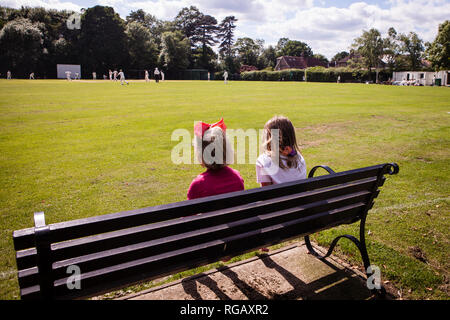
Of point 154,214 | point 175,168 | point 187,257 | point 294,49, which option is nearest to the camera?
point 154,214

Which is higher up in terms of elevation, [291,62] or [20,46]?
[291,62]

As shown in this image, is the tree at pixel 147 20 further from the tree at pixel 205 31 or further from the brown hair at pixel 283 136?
the brown hair at pixel 283 136

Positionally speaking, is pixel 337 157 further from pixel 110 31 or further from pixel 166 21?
pixel 166 21

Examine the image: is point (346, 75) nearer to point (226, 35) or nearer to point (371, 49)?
point (371, 49)

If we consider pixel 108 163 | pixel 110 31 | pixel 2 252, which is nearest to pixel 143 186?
pixel 108 163

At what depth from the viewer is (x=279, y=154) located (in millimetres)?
3346

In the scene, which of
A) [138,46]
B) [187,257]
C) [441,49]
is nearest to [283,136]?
[187,257]

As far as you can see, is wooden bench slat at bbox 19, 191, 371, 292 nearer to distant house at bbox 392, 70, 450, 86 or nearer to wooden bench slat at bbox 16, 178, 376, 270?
wooden bench slat at bbox 16, 178, 376, 270

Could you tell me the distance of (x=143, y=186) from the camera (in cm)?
581

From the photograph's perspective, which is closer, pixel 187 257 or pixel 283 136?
pixel 187 257

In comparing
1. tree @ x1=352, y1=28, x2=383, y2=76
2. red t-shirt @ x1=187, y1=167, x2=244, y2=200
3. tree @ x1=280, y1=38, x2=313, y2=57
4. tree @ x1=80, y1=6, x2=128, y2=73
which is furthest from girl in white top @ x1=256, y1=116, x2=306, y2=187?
→ tree @ x1=280, y1=38, x2=313, y2=57

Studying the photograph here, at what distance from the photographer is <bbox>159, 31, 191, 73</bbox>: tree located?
7288 cm

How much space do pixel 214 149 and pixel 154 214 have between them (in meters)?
1.08
